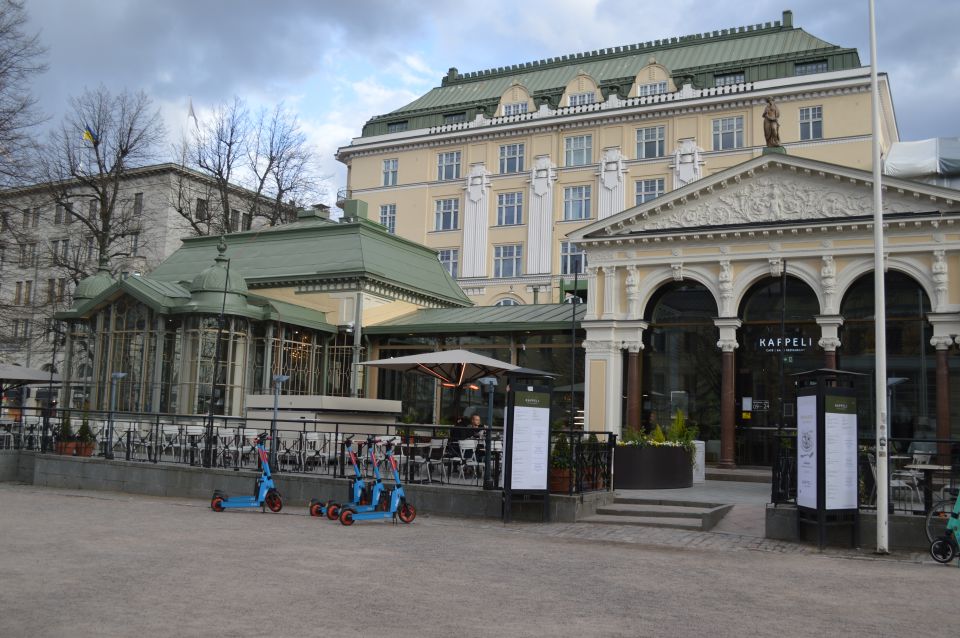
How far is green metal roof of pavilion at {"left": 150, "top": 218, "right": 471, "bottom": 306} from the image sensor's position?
34.7m

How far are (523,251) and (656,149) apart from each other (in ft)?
32.0

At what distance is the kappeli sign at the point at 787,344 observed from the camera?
28469 millimetres

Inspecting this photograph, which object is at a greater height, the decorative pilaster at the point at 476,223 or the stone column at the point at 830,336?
the decorative pilaster at the point at 476,223

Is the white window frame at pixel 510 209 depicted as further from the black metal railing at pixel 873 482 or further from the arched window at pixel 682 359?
the black metal railing at pixel 873 482

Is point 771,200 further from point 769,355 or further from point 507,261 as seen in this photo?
point 507,261

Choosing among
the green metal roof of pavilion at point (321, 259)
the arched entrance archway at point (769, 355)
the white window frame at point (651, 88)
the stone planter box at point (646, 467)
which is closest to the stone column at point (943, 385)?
the arched entrance archway at point (769, 355)

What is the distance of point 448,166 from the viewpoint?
58344 millimetres

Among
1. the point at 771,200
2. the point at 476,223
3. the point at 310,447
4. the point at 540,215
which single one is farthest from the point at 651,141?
the point at 310,447

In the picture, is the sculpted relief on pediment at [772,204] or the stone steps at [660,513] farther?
the sculpted relief on pediment at [772,204]

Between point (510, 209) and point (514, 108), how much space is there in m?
6.85

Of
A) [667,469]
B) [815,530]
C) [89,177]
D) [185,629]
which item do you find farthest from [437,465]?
[89,177]

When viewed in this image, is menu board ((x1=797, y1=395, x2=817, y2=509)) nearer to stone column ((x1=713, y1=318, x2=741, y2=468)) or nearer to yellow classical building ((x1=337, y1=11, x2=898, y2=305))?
stone column ((x1=713, y1=318, x2=741, y2=468))

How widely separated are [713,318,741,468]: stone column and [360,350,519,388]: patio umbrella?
8.79 meters

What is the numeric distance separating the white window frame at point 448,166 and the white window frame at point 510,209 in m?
3.46
